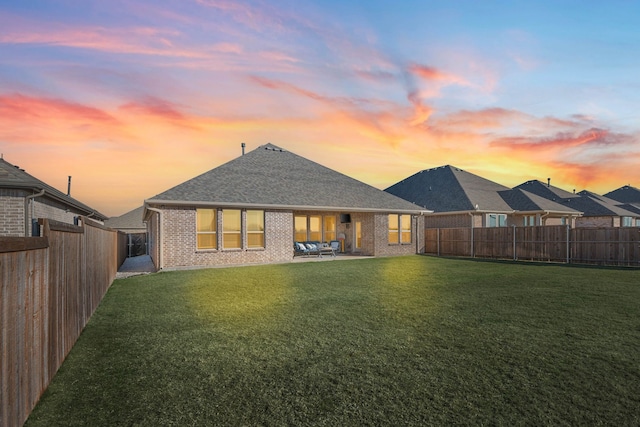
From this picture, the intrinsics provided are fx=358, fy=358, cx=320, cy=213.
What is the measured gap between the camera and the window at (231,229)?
17297 millimetres

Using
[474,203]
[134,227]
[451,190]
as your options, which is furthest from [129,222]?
[474,203]

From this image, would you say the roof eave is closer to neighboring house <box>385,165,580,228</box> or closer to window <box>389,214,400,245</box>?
window <box>389,214,400,245</box>

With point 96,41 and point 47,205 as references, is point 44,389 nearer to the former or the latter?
point 96,41

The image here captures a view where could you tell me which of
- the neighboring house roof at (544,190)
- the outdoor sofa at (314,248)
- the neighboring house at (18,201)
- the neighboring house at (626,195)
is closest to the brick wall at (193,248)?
the outdoor sofa at (314,248)

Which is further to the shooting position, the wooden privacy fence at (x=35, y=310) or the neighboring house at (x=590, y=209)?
the neighboring house at (x=590, y=209)

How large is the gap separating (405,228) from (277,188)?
939cm

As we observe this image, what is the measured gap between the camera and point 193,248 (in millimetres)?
16344

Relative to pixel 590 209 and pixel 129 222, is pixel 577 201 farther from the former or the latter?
pixel 129 222

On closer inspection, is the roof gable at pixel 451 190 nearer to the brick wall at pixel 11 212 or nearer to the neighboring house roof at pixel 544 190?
the neighboring house roof at pixel 544 190

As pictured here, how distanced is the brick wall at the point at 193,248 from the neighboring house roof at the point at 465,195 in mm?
15564

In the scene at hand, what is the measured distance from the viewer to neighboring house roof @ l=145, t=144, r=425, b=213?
17172 mm

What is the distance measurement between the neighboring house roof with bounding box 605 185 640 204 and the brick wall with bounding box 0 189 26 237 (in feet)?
215

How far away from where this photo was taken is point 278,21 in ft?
36.9

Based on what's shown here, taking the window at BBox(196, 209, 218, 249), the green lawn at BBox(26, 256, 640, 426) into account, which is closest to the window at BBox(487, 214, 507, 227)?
the green lawn at BBox(26, 256, 640, 426)
